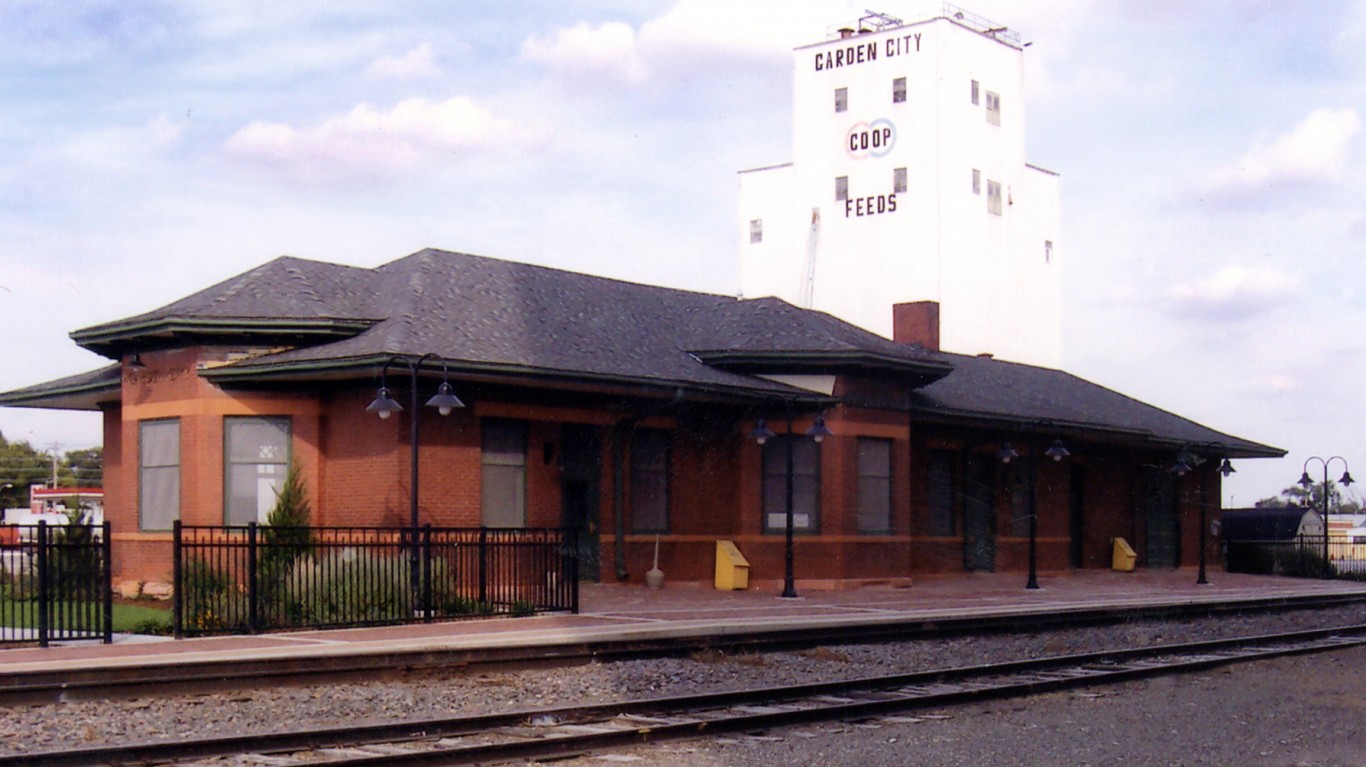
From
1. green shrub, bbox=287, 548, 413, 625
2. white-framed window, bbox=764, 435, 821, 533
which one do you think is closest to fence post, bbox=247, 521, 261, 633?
green shrub, bbox=287, 548, 413, 625

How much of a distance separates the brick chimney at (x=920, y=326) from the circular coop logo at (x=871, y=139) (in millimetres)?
34670

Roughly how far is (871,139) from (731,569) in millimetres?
45827

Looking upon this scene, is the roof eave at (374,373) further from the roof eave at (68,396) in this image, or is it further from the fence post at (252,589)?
the fence post at (252,589)

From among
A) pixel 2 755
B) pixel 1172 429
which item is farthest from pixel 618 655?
pixel 1172 429

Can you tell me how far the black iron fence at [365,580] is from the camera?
1739 centimetres

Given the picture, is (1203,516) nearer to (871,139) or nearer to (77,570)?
(77,570)

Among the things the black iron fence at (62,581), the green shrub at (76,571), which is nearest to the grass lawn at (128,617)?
the black iron fence at (62,581)

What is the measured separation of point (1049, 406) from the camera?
35.9 metres

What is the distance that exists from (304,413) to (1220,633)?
14.6 metres

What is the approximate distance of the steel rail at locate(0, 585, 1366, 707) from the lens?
12.8 metres

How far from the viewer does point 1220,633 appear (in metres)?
22.8

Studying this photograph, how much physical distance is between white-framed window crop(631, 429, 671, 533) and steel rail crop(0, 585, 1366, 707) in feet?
23.8

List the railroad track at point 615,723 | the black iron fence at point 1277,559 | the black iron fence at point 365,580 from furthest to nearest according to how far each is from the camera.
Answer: the black iron fence at point 1277,559
the black iron fence at point 365,580
the railroad track at point 615,723

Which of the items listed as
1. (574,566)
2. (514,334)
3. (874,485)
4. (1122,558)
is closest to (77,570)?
(574,566)
